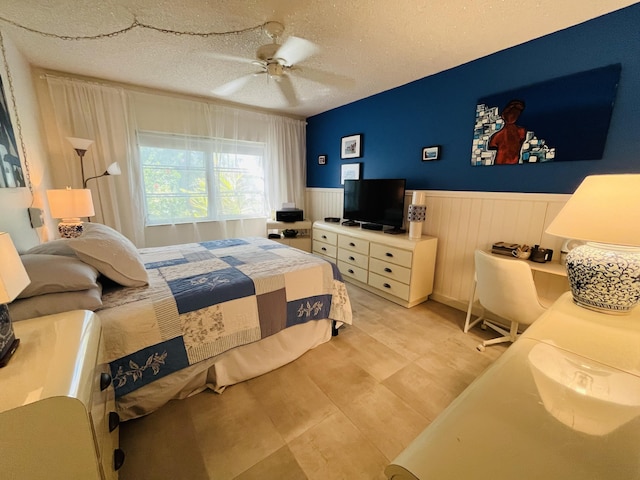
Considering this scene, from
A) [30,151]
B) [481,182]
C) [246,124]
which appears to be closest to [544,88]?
[481,182]

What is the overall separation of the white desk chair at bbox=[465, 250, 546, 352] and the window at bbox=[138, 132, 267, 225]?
3436 millimetres

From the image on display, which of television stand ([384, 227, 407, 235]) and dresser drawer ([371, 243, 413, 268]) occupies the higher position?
television stand ([384, 227, 407, 235])

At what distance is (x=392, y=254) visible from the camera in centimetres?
291

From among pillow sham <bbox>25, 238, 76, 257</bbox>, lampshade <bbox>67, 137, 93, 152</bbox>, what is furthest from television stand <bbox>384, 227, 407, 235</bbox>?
lampshade <bbox>67, 137, 93, 152</bbox>

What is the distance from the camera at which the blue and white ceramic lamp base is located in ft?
3.62

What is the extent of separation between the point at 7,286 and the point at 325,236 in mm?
3347

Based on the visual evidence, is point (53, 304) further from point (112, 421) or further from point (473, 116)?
point (473, 116)

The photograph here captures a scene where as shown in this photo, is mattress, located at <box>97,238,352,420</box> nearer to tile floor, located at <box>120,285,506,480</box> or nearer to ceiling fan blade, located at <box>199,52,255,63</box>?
tile floor, located at <box>120,285,506,480</box>

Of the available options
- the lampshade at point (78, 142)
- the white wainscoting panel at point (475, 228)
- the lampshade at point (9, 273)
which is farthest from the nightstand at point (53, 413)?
the white wainscoting panel at point (475, 228)

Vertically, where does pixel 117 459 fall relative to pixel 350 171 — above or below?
below

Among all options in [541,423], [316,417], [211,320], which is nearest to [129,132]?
[211,320]

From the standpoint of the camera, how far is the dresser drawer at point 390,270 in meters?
2.81

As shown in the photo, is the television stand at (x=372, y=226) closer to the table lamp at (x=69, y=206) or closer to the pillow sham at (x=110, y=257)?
the pillow sham at (x=110, y=257)

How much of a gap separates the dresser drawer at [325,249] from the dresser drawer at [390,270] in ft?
2.46
